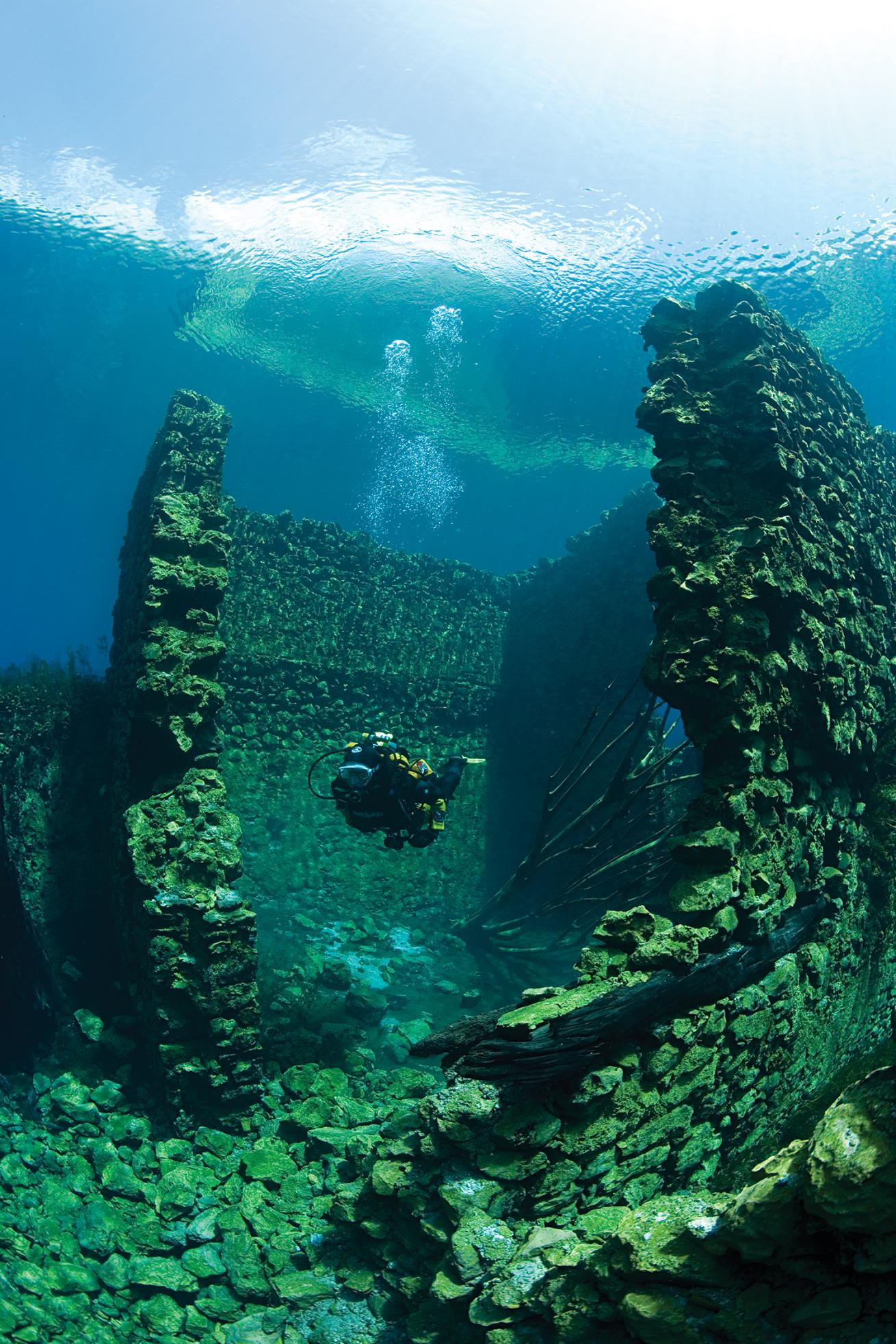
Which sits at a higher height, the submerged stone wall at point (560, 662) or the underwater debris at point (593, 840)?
the submerged stone wall at point (560, 662)

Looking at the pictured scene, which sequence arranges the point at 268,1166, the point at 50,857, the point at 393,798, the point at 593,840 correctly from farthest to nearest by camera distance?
the point at 593,840 → the point at 50,857 → the point at 393,798 → the point at 268,1166

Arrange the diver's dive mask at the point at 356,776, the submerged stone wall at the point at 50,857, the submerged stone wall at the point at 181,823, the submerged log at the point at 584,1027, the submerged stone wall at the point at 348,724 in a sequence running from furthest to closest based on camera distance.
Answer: the submerged stone wall at the point at 348,724 < the diver's dive mask at the point at 356,776 < the submerged stone wall at the point at 50,857 < the submerged stone wall at the point at 181,823 < the submerged log at the point at 584,1027

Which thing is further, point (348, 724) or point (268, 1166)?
point (348, 724)

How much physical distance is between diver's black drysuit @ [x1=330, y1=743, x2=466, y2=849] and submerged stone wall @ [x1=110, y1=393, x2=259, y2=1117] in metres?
1.13

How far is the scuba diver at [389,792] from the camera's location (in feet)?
21.7

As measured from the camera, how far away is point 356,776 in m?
6.58

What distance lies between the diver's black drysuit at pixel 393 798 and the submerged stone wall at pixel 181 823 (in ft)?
3.72

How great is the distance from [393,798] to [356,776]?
43cm

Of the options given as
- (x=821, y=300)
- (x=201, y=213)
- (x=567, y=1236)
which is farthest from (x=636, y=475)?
(x=567, y=1236)

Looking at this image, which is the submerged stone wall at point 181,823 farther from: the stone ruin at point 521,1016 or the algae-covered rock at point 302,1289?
the algae-covered rock at point 302,1289

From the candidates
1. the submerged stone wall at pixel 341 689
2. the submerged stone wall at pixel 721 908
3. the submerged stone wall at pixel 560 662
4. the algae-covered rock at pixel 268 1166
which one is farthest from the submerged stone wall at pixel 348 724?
the submerged stone wall at pixel 721 908

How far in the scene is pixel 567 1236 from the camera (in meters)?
2.91

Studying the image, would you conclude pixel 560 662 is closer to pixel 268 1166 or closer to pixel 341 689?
pixel 341 689

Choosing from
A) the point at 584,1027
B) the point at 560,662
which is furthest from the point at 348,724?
the point at 584,1027
